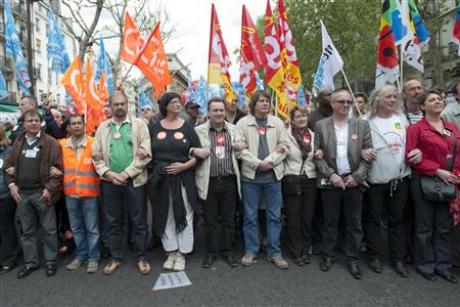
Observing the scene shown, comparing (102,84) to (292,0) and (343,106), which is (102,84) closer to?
(343,106)

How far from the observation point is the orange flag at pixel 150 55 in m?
6.08

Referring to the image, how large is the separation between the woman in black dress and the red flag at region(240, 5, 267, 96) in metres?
2.35

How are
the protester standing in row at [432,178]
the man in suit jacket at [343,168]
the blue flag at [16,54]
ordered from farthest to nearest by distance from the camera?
1. the blue flag at [16,54]
2. the man in suit jacket at [343,168]
3. the protester standing in row at [432,178]

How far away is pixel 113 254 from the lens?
4.42m

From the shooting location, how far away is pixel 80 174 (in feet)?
14.1

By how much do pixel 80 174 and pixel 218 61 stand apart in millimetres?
2903

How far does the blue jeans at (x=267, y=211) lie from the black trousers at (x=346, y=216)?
1.79 ft

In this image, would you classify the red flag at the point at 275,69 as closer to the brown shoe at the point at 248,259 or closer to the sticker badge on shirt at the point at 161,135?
the sticker badge on shirt at the point at 161,135

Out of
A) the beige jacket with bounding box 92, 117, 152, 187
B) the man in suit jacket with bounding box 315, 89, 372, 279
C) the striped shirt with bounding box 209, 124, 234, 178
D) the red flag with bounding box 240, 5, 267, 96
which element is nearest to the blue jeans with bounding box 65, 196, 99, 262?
the beige jacket with bounding box 92, 117, 152, 187

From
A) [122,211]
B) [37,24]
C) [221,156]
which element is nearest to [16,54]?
[122,211]

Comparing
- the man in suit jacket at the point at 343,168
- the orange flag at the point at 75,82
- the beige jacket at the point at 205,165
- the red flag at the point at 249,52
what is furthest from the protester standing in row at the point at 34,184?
the red flag at the point at 249,52

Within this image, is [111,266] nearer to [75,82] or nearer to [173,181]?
[173,181]

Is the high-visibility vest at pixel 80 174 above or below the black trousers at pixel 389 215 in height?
above

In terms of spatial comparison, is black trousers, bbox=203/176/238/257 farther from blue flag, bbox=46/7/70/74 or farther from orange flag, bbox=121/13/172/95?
blue flag, bbox=46/7/70/74
